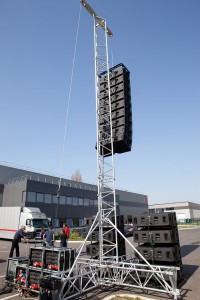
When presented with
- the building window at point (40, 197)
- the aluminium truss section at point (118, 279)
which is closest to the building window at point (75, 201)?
the building window at point (40, 197)

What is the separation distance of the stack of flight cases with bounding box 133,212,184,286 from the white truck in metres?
18.7

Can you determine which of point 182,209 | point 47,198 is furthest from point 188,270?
point 182,209

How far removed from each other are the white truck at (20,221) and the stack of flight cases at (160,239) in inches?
737

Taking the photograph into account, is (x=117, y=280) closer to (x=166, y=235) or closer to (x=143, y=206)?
(x=166, y=235)

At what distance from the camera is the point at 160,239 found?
10.0m

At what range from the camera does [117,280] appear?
9453mm

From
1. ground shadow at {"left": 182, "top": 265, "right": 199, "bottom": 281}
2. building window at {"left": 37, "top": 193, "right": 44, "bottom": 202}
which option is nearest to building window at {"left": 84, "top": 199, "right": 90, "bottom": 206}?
building window at {"left": 37, "top": 193, "right": 44, "bottom": 202}

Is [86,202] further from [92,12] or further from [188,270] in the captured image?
[92,12]

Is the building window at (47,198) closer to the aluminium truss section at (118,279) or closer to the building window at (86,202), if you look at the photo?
the building window at (86,202)

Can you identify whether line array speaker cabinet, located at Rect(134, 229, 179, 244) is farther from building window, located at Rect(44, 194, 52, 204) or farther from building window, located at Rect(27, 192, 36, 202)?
building window, located at Rect(44, 194, 52, 204)

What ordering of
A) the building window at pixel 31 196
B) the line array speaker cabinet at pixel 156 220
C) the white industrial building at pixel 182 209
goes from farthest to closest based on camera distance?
the white industrial building at pixel 182 209, the building window at pixel 31 196, the line array speaker cabinet at pixel 156 220

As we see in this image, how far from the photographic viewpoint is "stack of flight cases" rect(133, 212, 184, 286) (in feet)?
31.8

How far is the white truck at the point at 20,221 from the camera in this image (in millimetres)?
26562

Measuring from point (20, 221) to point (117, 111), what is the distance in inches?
807
